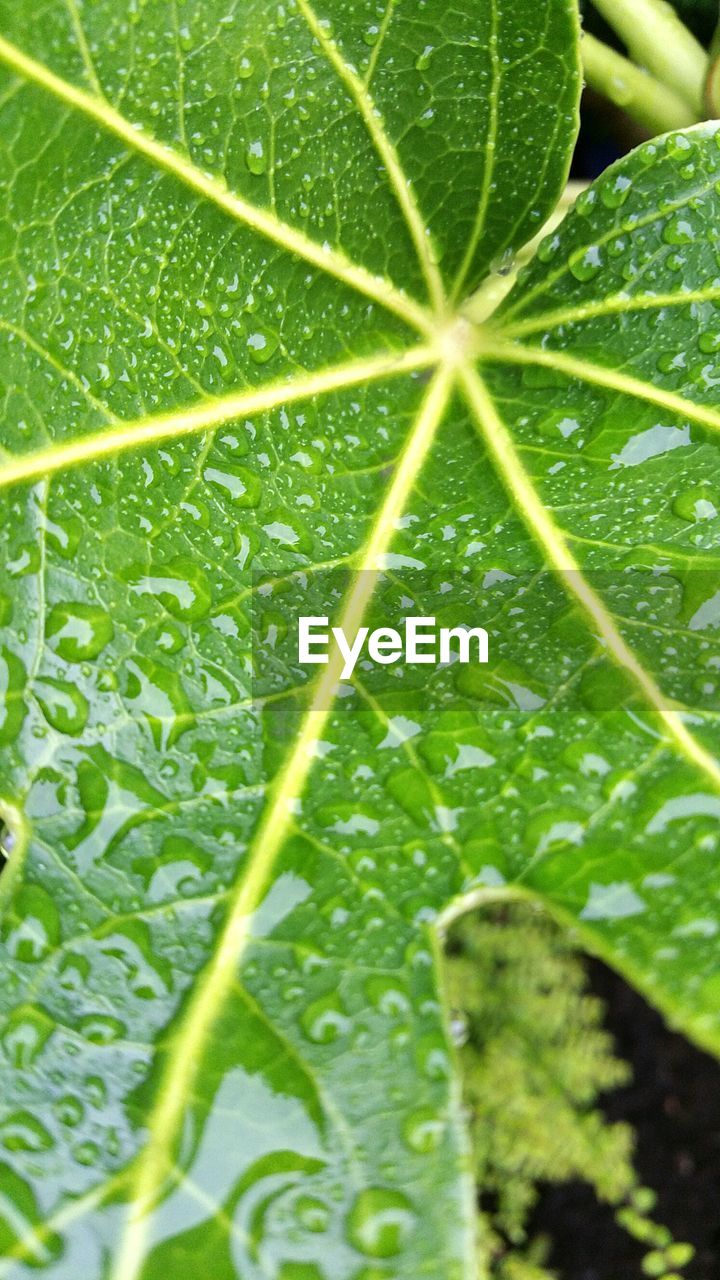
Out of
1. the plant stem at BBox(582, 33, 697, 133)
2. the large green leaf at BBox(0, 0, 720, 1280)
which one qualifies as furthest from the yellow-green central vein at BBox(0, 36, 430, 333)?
the plant stem at BBox(582, 33, 697, 133)

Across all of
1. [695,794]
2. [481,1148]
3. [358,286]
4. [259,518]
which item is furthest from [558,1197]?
[358,286]

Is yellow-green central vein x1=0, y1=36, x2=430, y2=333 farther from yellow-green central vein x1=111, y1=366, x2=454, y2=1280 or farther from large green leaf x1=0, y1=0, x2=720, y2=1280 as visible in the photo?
yellow-green central vein x1=111, y1=366, x2=454, y2=1280

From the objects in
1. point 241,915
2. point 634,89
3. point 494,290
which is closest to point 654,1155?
point 241,915

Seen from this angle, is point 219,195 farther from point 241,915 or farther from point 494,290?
point 241,915

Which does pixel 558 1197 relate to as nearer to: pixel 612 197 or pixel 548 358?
pixel 548 358

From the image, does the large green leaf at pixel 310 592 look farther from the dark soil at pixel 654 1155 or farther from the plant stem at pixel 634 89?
the dark soil at pixel 654 1155

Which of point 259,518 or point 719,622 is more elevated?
point 259,518
